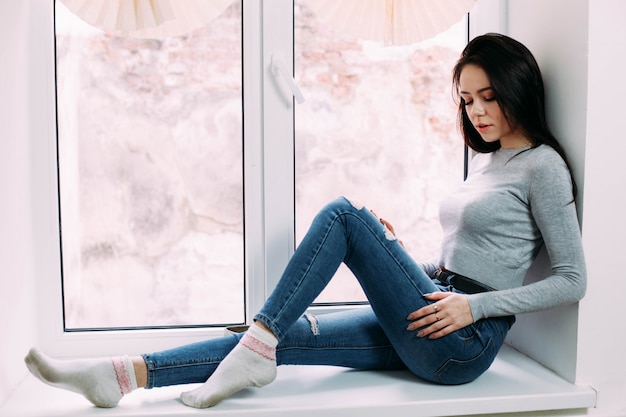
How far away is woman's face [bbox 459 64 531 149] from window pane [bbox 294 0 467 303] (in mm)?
254

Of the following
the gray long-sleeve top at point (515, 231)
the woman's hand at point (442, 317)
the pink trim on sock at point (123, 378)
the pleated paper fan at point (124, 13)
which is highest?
the pleated paper fan at point (124, 13)

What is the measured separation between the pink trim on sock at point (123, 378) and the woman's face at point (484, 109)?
103 cm

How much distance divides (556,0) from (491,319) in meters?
0.80

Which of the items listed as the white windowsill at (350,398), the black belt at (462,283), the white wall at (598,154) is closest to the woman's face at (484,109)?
the white wall at (598,154)

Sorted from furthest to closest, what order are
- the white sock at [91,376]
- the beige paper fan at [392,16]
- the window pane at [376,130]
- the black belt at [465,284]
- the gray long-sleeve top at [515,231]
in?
1. the window pane at [376,130]
2. the beige paper fan at [392,16]
3. the black belt at [465,284]
4. the gray long-sleeve top at [515,231]
5. the white sock at [91,376]

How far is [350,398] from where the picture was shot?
4.72 feet

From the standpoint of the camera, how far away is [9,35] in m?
1.52

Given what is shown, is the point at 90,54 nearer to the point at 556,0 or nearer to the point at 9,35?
the point at 9,35

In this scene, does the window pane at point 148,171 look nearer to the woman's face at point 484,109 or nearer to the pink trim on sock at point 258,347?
the pink trim on sock at point 258,347

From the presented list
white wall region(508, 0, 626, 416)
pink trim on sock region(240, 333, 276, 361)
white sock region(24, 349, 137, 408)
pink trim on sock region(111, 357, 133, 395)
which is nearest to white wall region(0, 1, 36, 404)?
white sock region(24, 349, 137, 408)

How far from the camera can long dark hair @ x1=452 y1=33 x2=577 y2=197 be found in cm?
154

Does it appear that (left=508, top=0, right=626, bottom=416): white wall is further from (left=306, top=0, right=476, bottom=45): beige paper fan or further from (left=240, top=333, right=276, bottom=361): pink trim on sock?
(left=240, top=333, right=276, bottom=361): pink trim on sock

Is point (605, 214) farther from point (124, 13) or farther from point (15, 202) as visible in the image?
point (15, 202)

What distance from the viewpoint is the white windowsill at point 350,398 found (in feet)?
4.53
